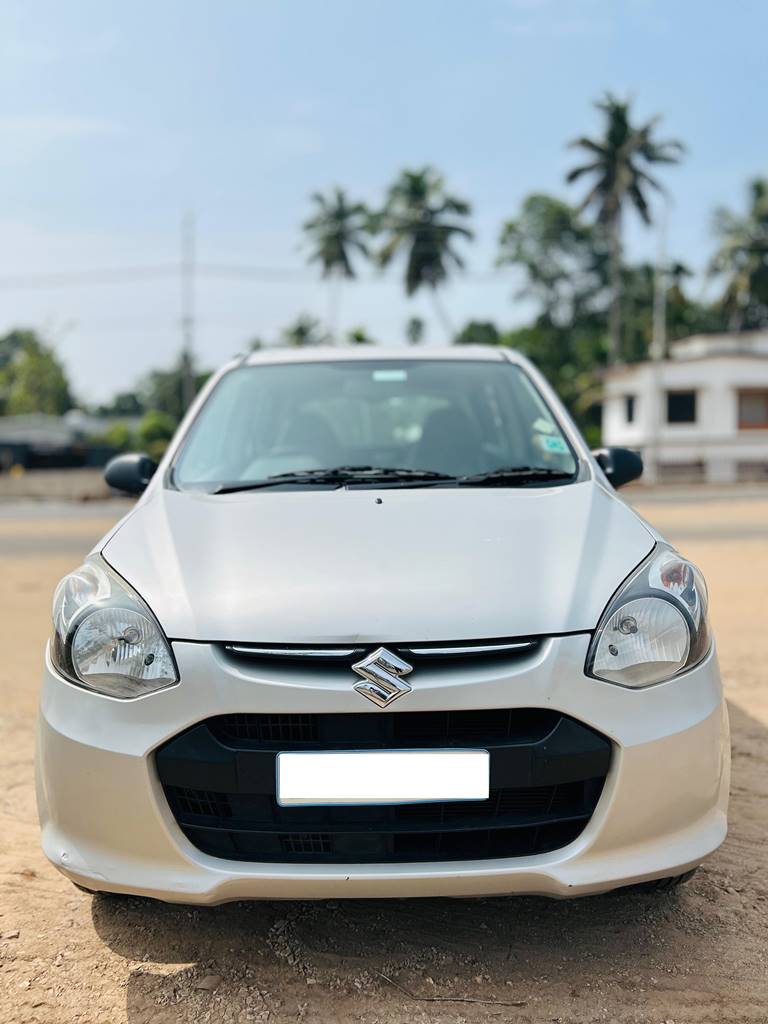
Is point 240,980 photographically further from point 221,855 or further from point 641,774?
point 641,774

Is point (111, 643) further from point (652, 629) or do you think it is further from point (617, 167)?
point (617, 167)

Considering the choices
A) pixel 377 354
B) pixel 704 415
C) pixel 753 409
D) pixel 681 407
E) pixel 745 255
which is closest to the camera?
pixel 377 354

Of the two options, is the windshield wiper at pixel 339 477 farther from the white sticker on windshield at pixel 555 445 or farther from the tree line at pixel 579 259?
the tree line at pixel 579 259

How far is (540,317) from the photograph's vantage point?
50.1 meters

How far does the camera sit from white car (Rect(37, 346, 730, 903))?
1.94 metres

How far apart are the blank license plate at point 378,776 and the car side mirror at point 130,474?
1.65 m

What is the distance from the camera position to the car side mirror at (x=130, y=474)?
3.31m

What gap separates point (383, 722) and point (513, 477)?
45.2 inches

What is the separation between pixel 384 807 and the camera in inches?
77.5

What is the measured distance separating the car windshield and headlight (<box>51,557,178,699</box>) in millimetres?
940

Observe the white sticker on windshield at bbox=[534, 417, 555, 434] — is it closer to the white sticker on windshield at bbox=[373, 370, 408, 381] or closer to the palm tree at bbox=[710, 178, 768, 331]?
the white sticker on windshield at bbox=[373, 370, 408, 381]

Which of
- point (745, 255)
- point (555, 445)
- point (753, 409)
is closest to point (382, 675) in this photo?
point (555, 445)

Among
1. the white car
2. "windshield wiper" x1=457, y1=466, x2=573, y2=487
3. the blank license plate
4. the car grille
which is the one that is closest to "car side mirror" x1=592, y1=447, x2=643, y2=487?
"windshield wiper" x1=457, y1=466, x2=573, y2=487

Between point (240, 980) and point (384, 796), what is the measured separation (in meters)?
0.61
